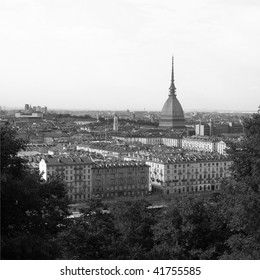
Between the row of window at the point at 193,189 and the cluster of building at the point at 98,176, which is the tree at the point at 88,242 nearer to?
the cluster of building at the point at 98,176

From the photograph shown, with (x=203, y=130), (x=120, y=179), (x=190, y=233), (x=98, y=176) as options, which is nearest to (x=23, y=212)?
(x=190, y=233)

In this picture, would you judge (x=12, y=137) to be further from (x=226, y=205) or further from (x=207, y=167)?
(x=207, y=167)

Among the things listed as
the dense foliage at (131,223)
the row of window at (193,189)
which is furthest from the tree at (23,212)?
the row of window at (193,189)

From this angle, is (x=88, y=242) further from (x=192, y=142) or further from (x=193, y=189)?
(x=192, y=142)

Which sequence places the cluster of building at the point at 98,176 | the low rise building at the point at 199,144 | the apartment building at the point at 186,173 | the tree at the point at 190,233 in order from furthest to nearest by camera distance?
the low rise building at the point at 199,144
the apartment building at the point at 186,173
the cluster of building at the point at 98,176
the tree at the point at 190,233

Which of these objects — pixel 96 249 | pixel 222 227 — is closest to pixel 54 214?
pixel 96 249

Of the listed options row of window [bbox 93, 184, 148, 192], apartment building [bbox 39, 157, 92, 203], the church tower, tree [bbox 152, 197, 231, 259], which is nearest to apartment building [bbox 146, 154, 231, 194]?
row of window [bbox 93, 184, 148, 192]

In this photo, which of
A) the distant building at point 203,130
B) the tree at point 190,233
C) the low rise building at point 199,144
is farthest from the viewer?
the distant building at point 203,130
